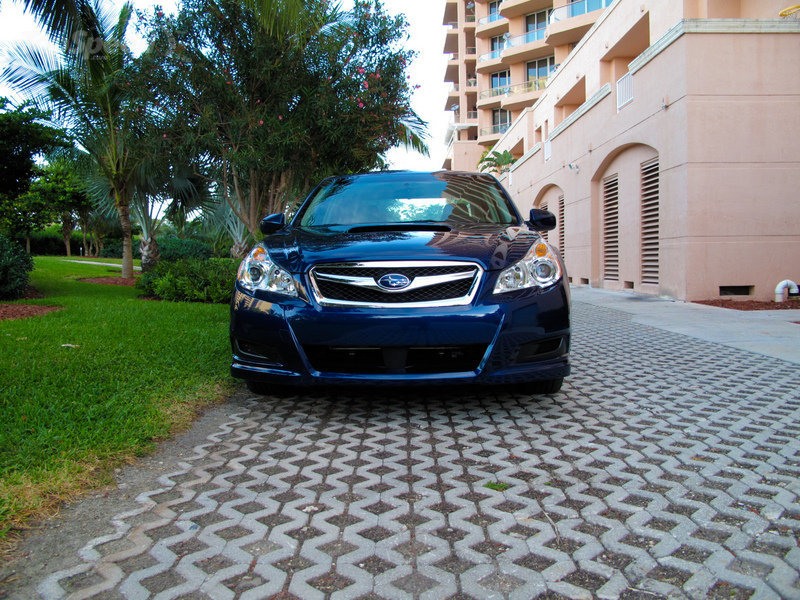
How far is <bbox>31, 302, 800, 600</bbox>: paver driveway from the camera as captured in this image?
1879 millimetres

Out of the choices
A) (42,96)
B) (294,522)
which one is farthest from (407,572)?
(42,96)

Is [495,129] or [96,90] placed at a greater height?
[495,129]

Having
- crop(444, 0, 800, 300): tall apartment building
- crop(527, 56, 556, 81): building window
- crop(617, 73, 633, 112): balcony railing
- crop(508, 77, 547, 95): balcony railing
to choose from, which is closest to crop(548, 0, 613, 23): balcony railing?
crop(508, 77, 547, 95): balcony railing

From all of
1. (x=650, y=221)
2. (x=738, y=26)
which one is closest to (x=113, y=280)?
(x=650, y=221)

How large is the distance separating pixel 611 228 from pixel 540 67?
28.9 meters

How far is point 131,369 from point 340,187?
90.2 inches

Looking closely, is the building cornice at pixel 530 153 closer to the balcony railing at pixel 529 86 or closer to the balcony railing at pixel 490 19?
the balcony railing at pixel 529 86

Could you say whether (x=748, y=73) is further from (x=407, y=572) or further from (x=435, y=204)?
(x=407, y=572)

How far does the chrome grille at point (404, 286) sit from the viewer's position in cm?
341

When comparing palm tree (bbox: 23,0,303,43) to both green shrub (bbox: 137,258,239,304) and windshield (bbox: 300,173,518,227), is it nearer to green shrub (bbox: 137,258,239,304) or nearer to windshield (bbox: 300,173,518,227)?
windshield (bbox: 300,173,518,227)

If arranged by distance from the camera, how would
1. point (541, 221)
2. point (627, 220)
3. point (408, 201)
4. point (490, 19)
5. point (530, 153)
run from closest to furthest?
point (541, 221), point (408, 201), point (627, 220), point (530, 153), point (490, 19)

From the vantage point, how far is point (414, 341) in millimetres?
3328

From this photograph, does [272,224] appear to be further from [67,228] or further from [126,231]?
[67,228]

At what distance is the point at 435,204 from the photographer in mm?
4859
